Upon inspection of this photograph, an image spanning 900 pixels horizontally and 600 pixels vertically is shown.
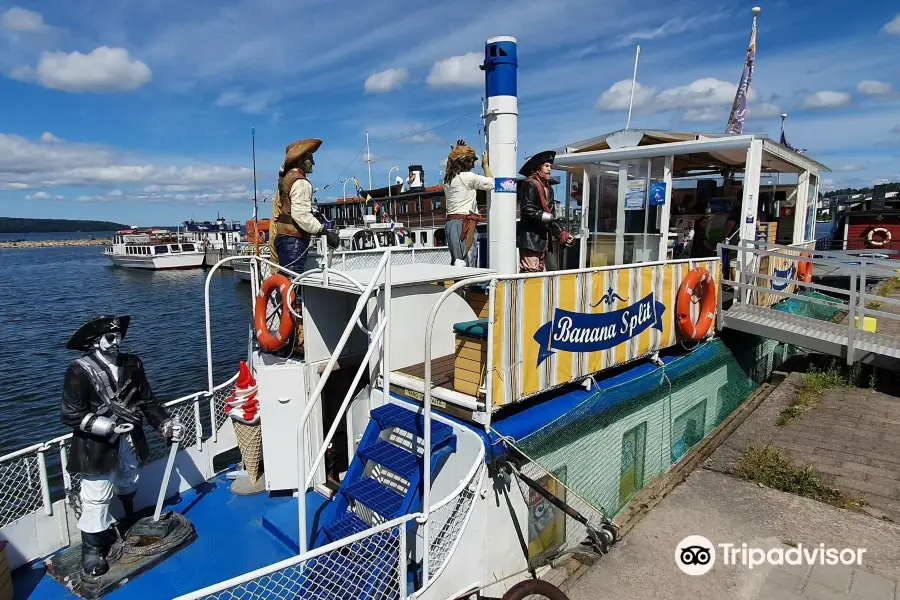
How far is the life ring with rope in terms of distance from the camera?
73.3ft

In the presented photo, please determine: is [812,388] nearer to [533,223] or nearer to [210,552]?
[533,223]

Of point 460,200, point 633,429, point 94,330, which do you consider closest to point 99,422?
point 94,330

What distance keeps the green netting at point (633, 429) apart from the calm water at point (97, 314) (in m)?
12.9

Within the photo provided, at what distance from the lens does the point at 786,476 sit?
18.4ft

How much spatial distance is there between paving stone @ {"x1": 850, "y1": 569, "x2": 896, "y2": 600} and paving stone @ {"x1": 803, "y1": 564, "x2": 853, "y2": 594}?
1.8 inches

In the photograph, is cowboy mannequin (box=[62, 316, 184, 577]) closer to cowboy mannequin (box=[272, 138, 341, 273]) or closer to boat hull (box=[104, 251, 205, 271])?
cowboy mannequin (box=[272, 138, 341, 273])

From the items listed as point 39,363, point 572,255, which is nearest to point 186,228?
point 39,363

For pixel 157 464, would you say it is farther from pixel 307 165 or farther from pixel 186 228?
pixel 186 228

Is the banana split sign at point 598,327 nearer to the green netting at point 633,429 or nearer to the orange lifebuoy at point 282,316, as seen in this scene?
the green netting at point 633,429

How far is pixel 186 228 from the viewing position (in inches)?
3388

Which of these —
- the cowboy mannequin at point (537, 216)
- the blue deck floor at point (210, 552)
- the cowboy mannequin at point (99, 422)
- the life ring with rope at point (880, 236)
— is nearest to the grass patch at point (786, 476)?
the cowboy mannequin at point (537, 216)

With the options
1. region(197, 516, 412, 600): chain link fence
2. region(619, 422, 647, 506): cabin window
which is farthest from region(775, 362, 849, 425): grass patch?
region(197, 516, 412, 600): chain link fence

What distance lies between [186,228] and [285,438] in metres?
91.6

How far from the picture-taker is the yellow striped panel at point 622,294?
5626 mm
